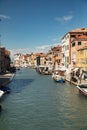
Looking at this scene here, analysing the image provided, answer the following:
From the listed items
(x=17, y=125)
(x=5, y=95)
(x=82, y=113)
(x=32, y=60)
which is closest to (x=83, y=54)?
(x=5, y=95)

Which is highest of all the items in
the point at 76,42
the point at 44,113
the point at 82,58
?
the point at 76,42

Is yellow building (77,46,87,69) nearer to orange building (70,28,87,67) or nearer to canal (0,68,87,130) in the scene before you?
orange building (70,28,87,67)

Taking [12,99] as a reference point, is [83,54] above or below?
above

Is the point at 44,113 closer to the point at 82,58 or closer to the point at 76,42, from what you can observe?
the point at 82,58

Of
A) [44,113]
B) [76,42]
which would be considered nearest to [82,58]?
[76,42]

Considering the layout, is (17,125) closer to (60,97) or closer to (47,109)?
(47,109)

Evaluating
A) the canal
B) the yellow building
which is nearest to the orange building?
the yellow building

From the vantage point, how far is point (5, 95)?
22.6 m

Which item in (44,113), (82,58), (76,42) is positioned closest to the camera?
(44,113)

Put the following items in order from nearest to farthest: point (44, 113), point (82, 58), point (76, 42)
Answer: point (44, 113) < point (82, 58) < point (76, 42)

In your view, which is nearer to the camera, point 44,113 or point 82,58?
point 44,113

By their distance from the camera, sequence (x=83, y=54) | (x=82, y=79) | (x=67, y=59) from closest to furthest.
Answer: (x=82, y=79) → (x=83, y=54) → (x=67, y=59)

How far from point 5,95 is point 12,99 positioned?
6.24 feet

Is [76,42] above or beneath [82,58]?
above
